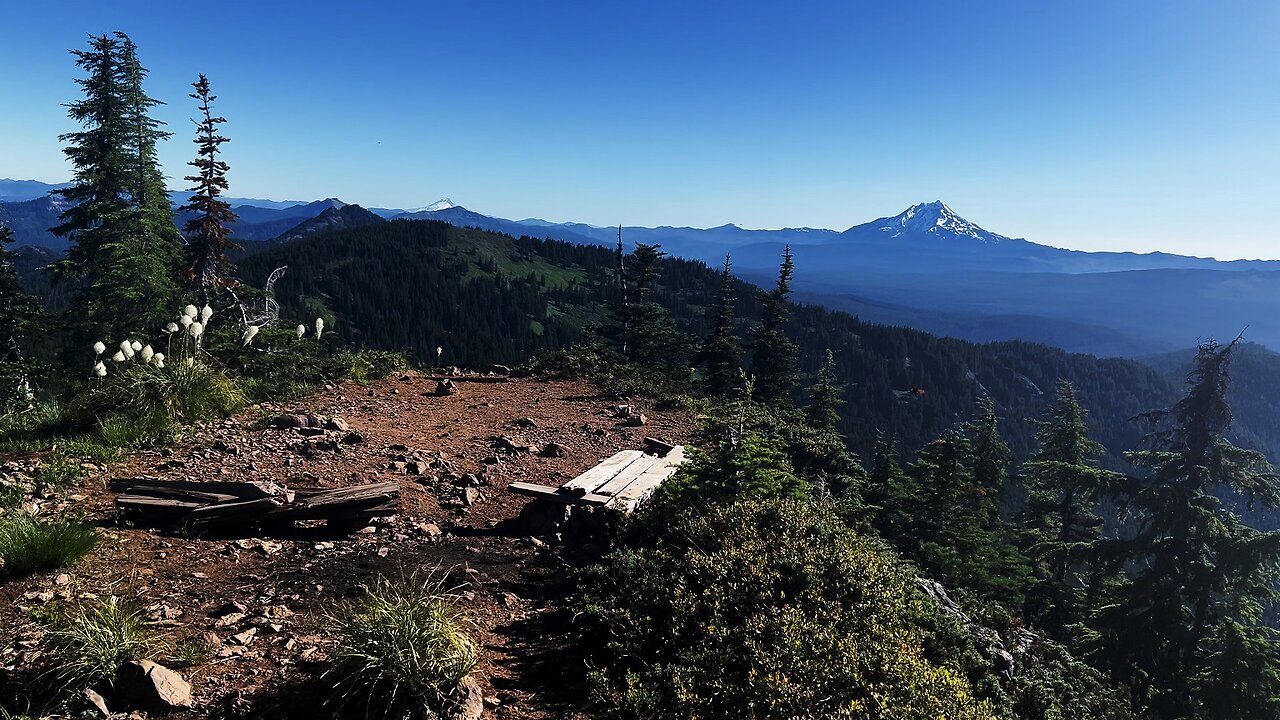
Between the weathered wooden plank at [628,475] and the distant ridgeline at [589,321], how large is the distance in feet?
347

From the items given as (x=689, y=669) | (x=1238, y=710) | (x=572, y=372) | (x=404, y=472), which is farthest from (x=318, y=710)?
(x=1238, y=710)

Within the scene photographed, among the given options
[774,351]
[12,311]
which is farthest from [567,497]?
[12,311]

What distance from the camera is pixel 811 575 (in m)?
5.31

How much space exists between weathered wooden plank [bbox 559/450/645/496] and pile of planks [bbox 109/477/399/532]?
226 centimetres

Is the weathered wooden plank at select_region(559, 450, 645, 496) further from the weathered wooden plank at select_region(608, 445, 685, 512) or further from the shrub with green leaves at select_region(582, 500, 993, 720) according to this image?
the shrub with green leaves at select_region(582, 500, 993, 720)

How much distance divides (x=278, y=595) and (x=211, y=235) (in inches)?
754

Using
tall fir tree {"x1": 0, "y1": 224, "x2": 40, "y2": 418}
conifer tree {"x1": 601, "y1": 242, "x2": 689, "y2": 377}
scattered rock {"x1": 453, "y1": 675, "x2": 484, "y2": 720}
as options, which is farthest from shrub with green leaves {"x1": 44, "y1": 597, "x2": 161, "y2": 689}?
conifer tree {"x1": 601, "y1": 242, "x2": 689, "y2": 377}

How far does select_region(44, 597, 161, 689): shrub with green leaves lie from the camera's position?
11.4 ft

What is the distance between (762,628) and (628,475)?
4.40 meters

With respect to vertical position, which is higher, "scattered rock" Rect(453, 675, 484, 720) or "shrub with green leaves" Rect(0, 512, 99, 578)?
"shrub with green leaves" Rect(0, 512, 99, 578)

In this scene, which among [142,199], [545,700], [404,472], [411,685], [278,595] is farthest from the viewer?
[142,199]

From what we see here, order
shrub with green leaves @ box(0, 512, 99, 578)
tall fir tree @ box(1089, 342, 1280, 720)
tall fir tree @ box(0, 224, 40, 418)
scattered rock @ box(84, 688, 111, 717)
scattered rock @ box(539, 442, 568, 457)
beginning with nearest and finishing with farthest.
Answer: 1. scattered rock @ box(84, 688, 111, 717)
2. shrub with green leaves @ box(0, 512, 99, 578)
3. scattered rock @ box(539, 442, 568, 457)
4. tall fir tree @ box(1089, 342, 1280, 720)
5. tall fir tree @ box(0, 224, 40, 418)

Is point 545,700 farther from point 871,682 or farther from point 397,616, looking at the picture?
point 871,682

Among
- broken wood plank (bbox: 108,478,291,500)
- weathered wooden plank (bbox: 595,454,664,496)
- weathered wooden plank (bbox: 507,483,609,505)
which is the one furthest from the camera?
weathered wooden plank (bbox: 595,454,664,496)
